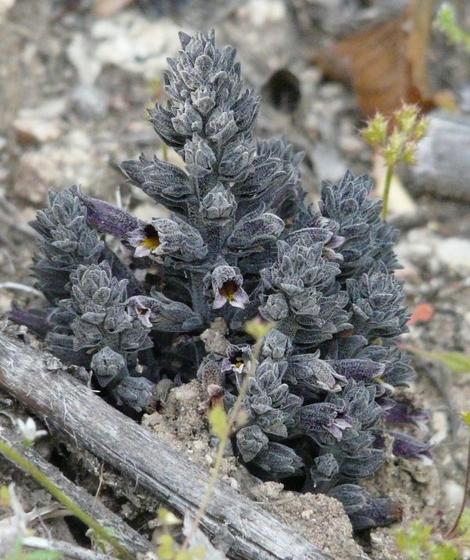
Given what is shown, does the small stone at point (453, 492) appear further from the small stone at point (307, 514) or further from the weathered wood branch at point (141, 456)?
the weathered wood branch at point (141, 456)

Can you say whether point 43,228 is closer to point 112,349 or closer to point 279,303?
point 112,349

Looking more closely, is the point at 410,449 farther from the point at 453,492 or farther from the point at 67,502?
the point at 67,502

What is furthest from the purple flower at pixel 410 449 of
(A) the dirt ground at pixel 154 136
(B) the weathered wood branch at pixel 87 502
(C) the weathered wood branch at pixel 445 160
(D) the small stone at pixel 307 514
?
(C) the weathered wood branch at pixel 445 160

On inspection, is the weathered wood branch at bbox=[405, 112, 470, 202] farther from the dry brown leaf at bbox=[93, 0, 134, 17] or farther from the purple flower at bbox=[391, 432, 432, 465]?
the purple flower at bbox=[391, 432, 432, 465]

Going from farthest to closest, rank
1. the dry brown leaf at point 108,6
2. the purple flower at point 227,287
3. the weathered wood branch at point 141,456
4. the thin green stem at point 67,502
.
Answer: the dry brown leaf at point 108,6 < the purple flower at point 227,287 < the weathered wood branch at point 141,456 < the thin green stem at point 67,502

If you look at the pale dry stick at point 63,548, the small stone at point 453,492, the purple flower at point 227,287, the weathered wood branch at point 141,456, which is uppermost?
the purple flower at point 227,287

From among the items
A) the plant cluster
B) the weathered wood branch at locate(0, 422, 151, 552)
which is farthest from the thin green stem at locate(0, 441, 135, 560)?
the plant cluster

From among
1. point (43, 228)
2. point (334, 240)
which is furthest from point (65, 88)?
point (334, 240)

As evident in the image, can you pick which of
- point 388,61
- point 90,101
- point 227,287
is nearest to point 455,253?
point 388,61
